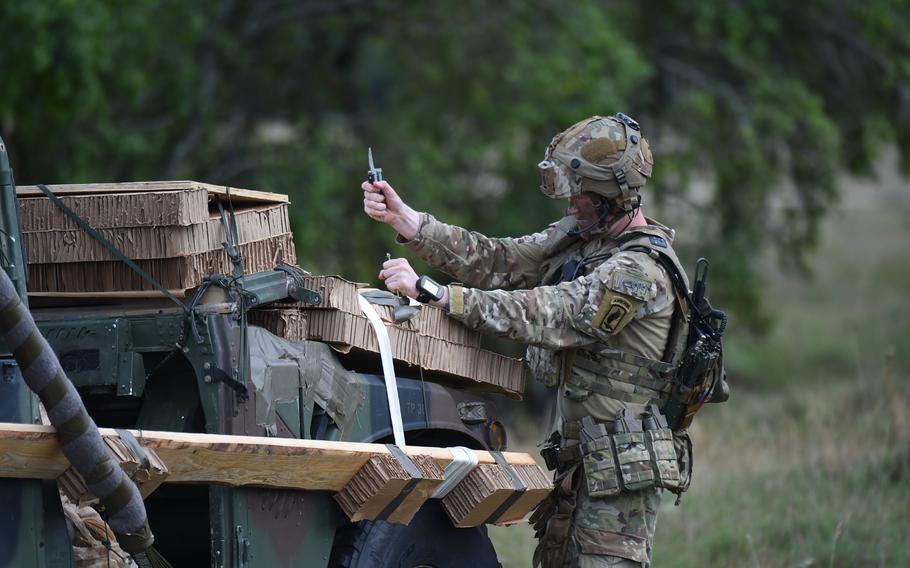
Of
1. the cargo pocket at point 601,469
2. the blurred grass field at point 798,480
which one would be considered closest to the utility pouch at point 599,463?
the cargo pocket at point 601,469

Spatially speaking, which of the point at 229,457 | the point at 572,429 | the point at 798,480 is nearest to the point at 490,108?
the point at 798,480

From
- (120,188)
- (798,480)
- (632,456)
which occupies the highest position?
(798,480)

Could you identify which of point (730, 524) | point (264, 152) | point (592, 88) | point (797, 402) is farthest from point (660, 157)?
point (730, 524)

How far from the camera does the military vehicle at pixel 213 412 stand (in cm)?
390

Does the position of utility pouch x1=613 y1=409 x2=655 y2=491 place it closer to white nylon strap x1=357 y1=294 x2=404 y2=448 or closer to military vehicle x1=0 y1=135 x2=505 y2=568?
military vehicle x1=0 y1=135 x2=505 y2=568

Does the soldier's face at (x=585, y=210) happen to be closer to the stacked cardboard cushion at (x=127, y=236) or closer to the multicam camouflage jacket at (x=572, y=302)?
the multicam camouflage jacket at (x=572, y=302)

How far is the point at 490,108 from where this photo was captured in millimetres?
15656

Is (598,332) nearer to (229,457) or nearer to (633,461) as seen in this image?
(633,461)

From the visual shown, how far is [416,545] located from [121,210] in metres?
1.62

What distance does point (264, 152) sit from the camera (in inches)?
627

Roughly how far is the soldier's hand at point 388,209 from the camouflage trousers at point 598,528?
1.17 metres

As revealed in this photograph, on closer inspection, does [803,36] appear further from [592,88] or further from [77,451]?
[77,451]

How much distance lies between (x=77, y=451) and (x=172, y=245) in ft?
3.05

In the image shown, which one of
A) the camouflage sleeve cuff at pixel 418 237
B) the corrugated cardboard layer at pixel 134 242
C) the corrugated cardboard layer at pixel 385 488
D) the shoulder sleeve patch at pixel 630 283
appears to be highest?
the camouflage sleeve cuff at pixel 418 237
